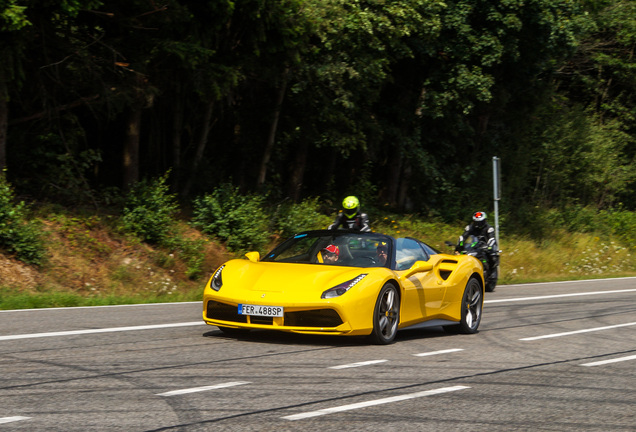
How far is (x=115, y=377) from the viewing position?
7051 mm

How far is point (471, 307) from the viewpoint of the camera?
38.8ft

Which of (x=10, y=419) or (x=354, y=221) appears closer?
(x=10, y=419)

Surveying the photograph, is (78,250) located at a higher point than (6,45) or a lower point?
lower

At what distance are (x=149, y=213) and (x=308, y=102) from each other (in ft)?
23.9

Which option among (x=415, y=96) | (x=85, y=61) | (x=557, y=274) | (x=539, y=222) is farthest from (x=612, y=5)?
(x=85, y=61)

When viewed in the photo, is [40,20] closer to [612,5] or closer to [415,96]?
[415,96]

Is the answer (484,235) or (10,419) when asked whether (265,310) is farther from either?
(484,235)

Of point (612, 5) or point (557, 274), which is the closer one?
point (557, 274)

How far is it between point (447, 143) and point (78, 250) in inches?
723

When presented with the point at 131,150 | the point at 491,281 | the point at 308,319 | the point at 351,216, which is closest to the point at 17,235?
the point at 131,150

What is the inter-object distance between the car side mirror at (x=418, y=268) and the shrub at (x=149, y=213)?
1022cm

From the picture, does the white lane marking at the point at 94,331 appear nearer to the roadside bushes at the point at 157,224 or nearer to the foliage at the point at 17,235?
the foliage at the point at 17,235

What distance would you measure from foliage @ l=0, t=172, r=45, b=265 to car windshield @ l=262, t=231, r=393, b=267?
7423 mm

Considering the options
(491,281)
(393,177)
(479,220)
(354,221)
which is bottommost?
(491,281)
